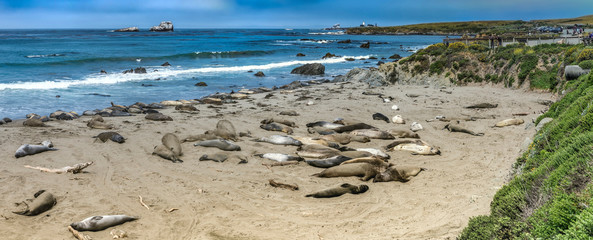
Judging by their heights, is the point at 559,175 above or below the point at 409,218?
above

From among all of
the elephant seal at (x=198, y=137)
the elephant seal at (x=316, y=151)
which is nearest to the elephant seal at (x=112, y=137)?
the elephant seal at (x=198, y=137)

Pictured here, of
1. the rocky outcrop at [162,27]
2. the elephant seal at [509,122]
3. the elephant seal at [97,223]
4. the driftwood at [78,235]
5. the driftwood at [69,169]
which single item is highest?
the rocky outcrop at [162,27]

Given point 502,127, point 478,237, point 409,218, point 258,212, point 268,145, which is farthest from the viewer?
point 502,127

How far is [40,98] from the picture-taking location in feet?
66.7

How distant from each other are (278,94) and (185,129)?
29.8 feet

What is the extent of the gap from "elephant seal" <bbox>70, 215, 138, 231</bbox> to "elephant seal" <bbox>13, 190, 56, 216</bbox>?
1.00m

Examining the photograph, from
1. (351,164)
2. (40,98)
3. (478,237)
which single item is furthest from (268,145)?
(40,98)

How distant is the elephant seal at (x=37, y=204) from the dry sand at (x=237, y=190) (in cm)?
12

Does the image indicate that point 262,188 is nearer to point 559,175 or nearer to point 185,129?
point 559,175

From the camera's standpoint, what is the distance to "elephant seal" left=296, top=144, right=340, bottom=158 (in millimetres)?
9612

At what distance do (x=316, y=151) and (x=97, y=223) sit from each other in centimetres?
511

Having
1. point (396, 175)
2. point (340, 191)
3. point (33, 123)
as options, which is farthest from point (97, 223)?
point (33, 123)

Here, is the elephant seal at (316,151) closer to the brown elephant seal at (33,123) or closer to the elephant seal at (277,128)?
the elephant seal at (277,128)

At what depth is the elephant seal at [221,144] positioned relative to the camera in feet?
34.6
